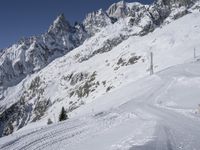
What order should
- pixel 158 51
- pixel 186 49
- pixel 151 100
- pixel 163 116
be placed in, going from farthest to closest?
pixel 158 51, pixel 186 49, pixel 151 100, pixel 163 116

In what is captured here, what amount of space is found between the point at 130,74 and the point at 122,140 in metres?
101

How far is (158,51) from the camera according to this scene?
13075 centimetres

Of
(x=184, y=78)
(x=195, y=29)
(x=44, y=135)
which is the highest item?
(x=195, y=29)

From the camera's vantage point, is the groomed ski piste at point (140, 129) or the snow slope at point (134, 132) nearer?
the snow slope at point (134, 132)

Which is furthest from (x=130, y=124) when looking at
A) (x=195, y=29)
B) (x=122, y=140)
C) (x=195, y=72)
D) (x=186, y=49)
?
(x=195, y=29)

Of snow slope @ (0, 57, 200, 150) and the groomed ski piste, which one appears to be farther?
the groomed ski piste

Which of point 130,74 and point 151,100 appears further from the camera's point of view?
point 130,74

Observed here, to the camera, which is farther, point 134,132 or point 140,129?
point 140,129

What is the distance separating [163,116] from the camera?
22.4m

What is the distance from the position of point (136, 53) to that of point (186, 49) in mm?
39395

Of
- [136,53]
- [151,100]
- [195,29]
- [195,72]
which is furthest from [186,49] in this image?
[151,100]

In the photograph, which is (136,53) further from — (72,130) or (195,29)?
(72,130)

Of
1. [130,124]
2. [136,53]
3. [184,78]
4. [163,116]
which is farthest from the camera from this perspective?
[136,53]

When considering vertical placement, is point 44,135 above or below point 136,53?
below
